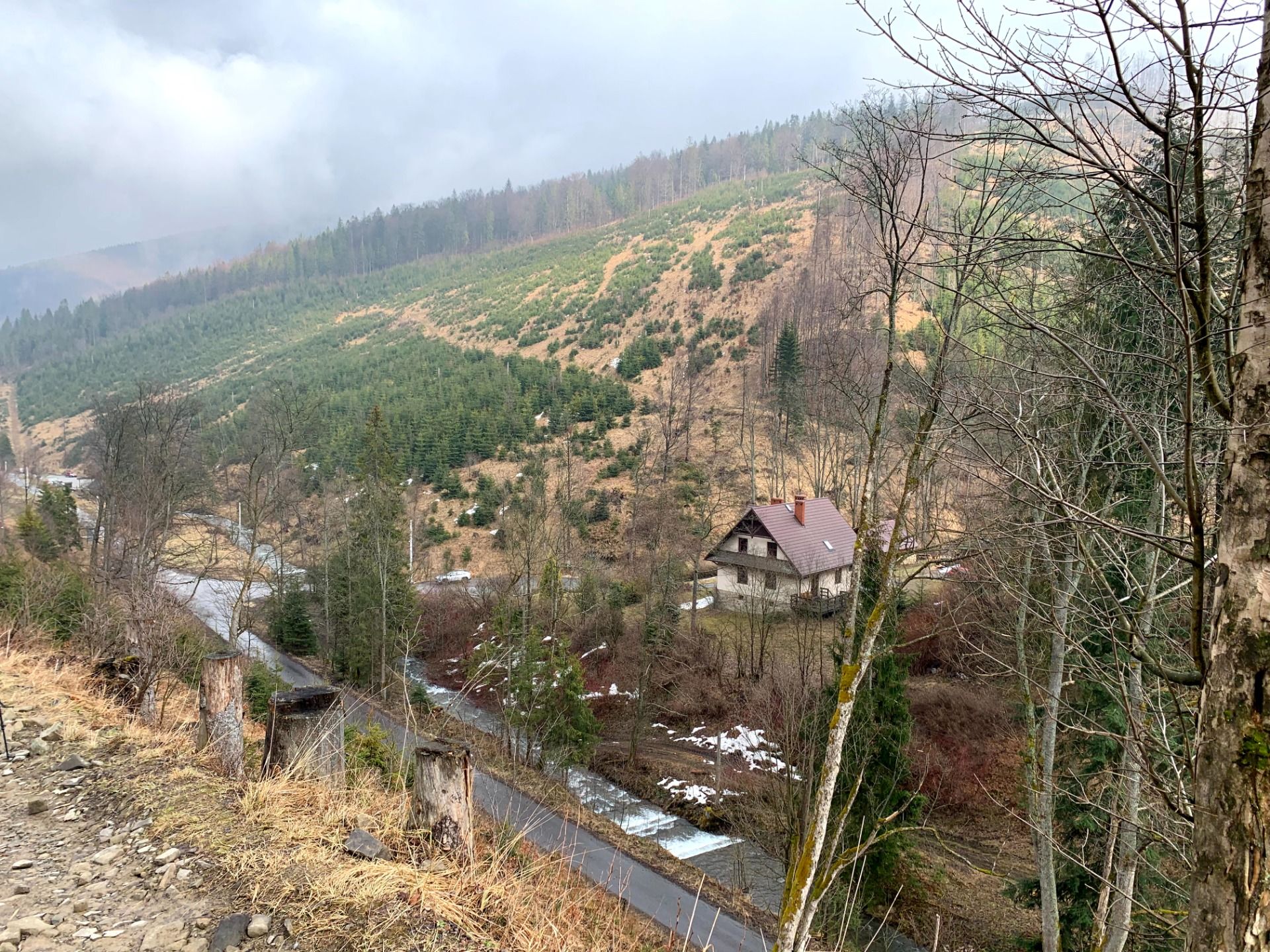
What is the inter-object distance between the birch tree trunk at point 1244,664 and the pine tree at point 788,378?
38725 millimetres

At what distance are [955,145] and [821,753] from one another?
997cm

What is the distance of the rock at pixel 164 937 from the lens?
9.96ft

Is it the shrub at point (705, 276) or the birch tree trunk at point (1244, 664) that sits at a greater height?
the shrub at point (705, 276)

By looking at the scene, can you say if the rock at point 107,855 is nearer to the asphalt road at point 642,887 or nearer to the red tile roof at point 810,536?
the asphalt road at point 642,887

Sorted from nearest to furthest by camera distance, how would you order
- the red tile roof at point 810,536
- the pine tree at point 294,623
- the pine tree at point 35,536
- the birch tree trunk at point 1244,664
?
the birch tree trunk at point 1244,664, the red tile roof at point 810,536, the pine tree at point 294,623, the pine tree at point 35,536

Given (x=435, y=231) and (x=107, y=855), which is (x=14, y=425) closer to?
(x=435, y=231)

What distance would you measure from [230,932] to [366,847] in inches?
30.0

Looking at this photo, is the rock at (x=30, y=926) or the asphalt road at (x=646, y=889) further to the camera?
the asphalt road at (x=646, y=889)

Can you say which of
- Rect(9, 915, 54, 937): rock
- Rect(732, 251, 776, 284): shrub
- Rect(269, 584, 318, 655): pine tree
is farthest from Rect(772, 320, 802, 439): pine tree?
Rect(9, 915, 54, 937): rock

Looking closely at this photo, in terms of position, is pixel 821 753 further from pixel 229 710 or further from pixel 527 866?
pixel 229 710

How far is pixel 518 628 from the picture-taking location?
22281 millimetres

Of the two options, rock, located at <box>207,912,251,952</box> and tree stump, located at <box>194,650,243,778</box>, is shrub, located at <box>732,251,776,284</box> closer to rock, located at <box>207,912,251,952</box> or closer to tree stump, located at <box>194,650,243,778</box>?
tree stump, located at <box>194,650,243,778</box>

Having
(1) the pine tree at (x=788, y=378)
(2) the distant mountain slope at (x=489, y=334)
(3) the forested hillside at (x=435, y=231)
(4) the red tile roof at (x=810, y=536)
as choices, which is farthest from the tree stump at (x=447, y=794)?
(3) the forested hillside at (x=435, y=231)

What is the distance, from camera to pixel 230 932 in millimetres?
3104
